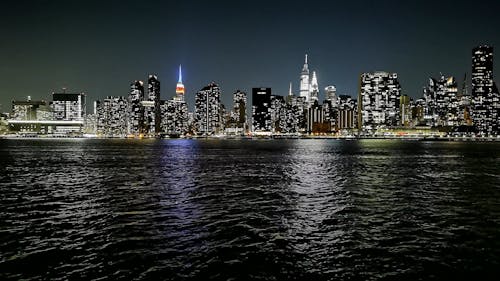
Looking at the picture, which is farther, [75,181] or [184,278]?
[75,181]

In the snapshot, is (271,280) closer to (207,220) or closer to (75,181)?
(207,220)

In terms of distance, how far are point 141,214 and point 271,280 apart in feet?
47.0

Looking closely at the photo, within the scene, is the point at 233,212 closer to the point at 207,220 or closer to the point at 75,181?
the point at 207,220

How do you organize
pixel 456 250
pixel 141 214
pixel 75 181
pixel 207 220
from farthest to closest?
1. pixel 75 181
2. pixel 141 214
3. pixel 207 220
4. pixel 456 250

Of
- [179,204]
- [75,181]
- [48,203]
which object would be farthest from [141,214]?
[75,181]

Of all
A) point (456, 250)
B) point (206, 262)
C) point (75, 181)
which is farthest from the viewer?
point (75, 181)

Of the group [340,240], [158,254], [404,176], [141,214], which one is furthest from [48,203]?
[404,176]

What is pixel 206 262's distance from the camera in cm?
1739

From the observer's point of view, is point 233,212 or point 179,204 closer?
point 233,212

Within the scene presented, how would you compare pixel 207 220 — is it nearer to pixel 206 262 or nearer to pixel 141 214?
pixel 141 214

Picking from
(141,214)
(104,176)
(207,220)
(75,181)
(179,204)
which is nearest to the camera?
(207,220)

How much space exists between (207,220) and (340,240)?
826 centimetres

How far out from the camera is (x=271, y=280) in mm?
15492

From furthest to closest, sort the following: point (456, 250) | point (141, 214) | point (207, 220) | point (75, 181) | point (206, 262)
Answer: point (75, 181) < point (141, 214) < point (207, 220) < point (456, 250) < point (206, 262)
